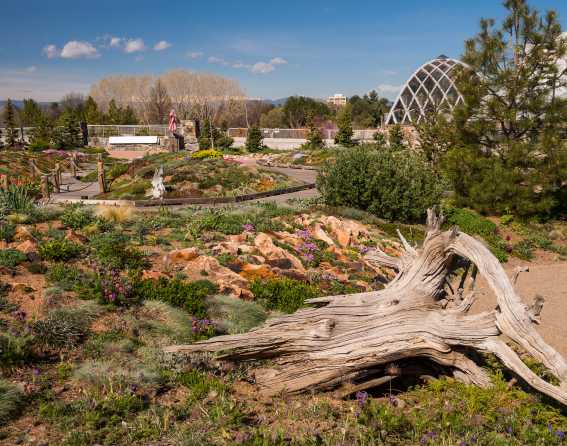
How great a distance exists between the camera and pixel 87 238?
9461 mm

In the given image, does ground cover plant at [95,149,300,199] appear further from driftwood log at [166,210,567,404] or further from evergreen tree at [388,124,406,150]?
evergreen tree at [388,124,406,150]

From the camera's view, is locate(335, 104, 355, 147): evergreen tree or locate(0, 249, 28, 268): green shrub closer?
locate(0, 249, 28, 268): green shrub

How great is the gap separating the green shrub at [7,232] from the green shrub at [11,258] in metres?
0.84

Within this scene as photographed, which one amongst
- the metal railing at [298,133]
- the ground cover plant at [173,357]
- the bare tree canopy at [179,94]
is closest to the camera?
the ground cover plant at [173,357]

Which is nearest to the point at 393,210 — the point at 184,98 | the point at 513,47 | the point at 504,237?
the point at 504,237

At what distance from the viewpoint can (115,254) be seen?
28.1 feet

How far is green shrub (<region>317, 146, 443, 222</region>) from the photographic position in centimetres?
1534

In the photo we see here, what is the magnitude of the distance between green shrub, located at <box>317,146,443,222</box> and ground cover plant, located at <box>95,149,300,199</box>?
523cm

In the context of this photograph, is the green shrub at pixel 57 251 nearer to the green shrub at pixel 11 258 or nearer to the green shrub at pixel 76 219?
the green shrub at pixel 11 258

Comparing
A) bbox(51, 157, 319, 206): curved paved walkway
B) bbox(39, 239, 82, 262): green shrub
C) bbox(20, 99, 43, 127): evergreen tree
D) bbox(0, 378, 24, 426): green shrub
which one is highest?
bbox(20, 99, 43, 127): evergreen tree

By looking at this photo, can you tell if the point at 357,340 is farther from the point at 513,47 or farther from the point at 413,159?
the point at 513,47

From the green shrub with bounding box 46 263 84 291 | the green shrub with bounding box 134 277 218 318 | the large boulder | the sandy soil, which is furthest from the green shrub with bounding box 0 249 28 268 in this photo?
the sandy soil

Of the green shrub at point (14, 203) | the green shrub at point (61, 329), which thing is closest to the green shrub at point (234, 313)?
the green shrub at point (61, 329)

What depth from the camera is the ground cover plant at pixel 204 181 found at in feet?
64.7
